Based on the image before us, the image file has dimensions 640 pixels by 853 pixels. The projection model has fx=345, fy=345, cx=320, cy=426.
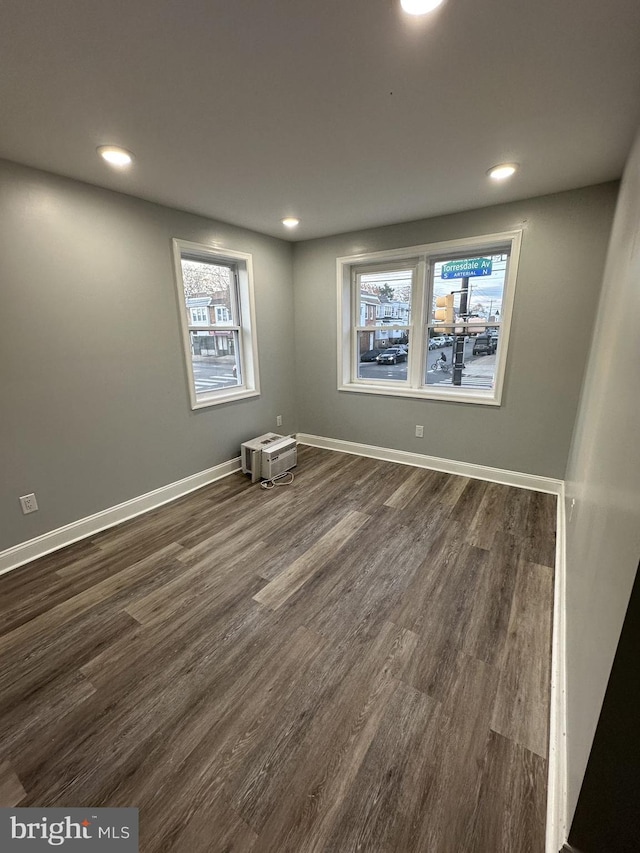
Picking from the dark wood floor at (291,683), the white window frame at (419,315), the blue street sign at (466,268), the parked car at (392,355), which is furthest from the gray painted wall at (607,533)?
the parked car at (392,355)

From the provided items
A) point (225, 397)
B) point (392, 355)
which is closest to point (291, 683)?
point (225, 397)

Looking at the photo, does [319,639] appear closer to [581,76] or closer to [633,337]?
[633,337]

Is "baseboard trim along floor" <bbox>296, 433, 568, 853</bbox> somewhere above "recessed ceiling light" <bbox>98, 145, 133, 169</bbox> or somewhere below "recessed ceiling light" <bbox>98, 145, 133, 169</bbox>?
below

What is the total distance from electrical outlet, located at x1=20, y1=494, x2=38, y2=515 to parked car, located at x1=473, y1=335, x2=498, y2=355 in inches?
150

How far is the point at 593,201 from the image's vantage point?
2547 millimetres

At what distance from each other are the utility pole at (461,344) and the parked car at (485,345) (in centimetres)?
13

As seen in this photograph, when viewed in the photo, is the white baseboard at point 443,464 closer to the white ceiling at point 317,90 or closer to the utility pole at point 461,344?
the utility pole at point 461,344

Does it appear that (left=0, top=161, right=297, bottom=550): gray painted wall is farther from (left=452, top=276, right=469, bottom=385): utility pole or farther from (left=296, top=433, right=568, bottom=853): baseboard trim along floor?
(left=452, top=276, right=469, bottom=385): utility pole

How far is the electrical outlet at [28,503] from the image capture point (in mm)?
2271

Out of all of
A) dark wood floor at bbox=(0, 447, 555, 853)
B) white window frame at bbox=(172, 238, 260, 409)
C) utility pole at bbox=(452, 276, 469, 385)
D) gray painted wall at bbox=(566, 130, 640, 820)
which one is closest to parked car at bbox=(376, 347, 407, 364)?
utility pole at bbox=(452, 276, 469, 385)

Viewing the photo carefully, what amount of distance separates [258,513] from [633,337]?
2569 mm

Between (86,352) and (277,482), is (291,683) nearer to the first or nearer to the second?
(277,482)

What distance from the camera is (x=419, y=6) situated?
1.08m

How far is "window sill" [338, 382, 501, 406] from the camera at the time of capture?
3.30 metres
